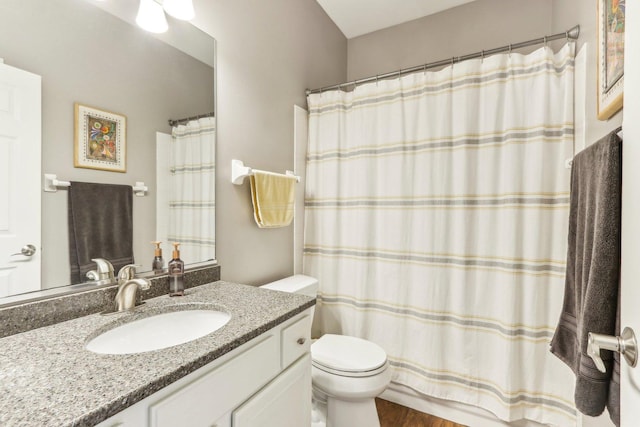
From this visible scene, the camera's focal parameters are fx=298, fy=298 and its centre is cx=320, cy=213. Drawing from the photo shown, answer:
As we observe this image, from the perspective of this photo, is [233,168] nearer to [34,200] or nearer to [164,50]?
[164,50]

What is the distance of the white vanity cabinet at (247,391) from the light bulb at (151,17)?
4.03ft

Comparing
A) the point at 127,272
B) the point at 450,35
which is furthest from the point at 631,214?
the point at 450,35

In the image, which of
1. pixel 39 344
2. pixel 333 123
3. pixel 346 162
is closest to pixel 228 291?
pixel 39 344

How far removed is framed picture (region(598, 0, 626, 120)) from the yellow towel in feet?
4.49

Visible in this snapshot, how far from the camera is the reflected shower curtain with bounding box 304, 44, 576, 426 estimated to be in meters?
1.45

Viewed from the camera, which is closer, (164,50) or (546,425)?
(164,50)

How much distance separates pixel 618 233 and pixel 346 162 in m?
1.45

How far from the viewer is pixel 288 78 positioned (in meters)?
1.92

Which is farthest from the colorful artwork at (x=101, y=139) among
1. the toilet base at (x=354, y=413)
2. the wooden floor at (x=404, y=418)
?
the wooden floor at (x=404, y=418)

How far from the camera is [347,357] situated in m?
1.51

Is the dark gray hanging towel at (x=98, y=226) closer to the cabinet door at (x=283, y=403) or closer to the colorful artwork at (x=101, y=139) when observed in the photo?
the colorful artwork at (x=101, y=139)

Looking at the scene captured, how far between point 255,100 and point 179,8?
552 millimetres

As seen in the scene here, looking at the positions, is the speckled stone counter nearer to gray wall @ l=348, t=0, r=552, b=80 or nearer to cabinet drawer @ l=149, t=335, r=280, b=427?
cabinet drawer @ l=149, t=335, r=280, b=427

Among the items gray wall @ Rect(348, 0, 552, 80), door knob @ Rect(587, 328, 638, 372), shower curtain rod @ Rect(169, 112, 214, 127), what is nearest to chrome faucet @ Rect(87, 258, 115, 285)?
shower curtain rod @ Rect(169, 112, 214, 127)
